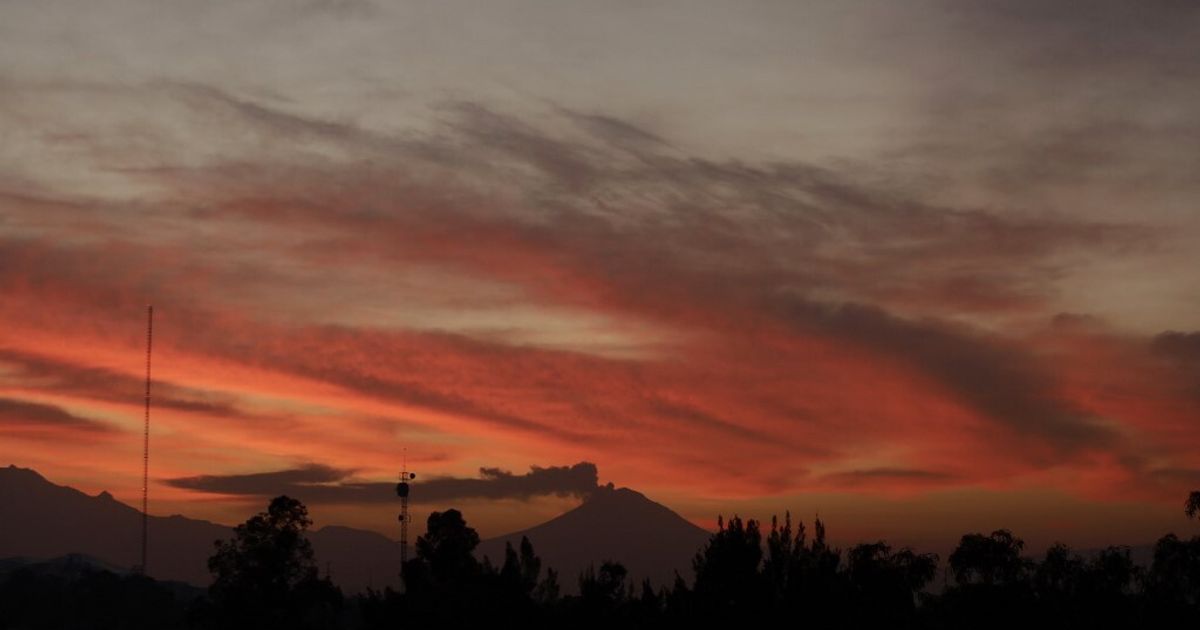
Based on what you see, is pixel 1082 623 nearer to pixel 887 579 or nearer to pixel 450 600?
pixel 887 579

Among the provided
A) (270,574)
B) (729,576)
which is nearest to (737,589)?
(729,576)

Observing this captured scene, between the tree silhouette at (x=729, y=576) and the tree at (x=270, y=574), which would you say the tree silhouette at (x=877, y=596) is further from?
the tree at (x=270, y=574)

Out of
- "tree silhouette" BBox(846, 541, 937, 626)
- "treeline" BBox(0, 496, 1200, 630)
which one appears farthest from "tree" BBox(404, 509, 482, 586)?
"tree silhouette" BBox(846, 541, 937, 626)

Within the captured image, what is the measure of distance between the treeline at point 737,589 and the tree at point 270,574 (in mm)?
A: 134

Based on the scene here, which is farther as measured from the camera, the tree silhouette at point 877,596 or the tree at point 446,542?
the tree at point 446,542

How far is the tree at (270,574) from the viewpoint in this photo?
14688 centimetres

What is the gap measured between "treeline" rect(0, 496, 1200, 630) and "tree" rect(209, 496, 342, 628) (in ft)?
0.44

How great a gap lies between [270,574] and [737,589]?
6596 centimetres

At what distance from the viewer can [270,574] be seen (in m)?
148

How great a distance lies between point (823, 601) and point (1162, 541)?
3406 cm

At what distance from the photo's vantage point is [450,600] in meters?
111

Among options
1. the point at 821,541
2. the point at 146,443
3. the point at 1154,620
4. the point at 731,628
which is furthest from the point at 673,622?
the point at 146,443

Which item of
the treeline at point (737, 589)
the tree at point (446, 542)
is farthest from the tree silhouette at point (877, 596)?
the tree at point (446, 542)

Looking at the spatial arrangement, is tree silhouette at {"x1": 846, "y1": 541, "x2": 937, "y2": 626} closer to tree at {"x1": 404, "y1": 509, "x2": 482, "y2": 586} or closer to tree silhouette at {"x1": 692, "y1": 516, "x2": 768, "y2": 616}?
tree silhouette at {"x1": 692, "y1": 516, "x2": 768, "y2": 616}
